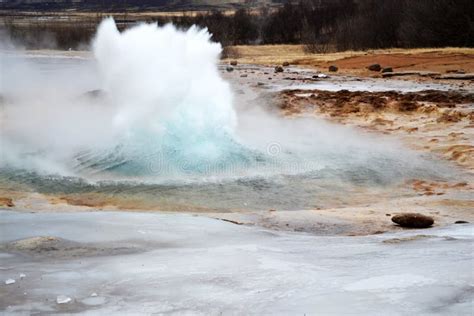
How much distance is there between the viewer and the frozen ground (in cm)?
349

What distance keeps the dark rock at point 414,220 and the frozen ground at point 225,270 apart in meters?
0.38

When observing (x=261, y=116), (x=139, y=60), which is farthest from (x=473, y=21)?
(x=139, y=60)

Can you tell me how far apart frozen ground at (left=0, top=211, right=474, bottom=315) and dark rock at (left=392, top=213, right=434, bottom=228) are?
378 millimetres

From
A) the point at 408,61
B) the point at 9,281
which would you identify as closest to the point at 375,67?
the point at 408,61

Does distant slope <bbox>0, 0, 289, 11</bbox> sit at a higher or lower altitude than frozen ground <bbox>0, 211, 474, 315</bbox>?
higher

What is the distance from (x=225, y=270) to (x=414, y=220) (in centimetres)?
237

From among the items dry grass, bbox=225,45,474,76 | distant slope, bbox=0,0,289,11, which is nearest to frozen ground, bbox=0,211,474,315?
dry grass, bbox=225,45,474,76

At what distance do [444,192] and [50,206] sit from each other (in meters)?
4.44

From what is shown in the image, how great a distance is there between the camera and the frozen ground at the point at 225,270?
3.49m

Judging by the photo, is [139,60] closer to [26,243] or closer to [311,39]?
[26,243]

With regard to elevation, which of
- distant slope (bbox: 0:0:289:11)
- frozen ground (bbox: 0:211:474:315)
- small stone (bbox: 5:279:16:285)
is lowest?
frozen ground (bbox: 0:211:474:315)

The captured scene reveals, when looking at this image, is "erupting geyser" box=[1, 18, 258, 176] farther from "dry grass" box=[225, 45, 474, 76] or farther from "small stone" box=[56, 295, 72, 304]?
"dry grass" box=[225, 45, 474, 76]

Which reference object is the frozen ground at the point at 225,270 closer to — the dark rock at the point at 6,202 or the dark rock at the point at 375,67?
the dark rock at the point at 6,202

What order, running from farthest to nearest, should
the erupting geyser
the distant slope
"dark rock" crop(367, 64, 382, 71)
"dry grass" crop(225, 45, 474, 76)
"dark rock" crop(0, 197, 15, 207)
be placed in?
the distant slope, "dark rock" crop(367, 64, 382, 71), "dry grass" crop(225, 45, 474, 76), the erupting geyser, "dark rock" crop(0, 197, 15, 207)
